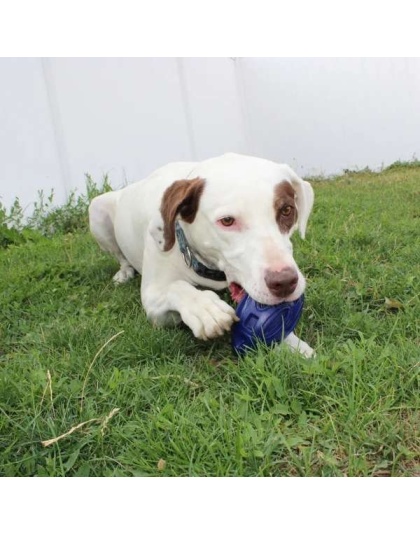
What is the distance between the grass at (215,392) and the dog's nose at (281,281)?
217 millimetres

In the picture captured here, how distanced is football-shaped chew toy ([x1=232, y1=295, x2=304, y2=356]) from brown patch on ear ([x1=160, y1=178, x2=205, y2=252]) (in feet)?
1.59

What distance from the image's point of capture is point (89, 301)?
3.25 metres

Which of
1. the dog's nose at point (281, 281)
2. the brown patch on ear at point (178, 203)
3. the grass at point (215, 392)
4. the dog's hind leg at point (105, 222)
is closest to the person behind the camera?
the grass at point (215, 392)

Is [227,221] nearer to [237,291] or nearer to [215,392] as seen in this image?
[237,291]

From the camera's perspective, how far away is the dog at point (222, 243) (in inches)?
80.1

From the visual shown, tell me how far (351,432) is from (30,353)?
146 cm

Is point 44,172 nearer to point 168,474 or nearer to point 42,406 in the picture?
point 42,406

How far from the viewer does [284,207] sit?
223 cm

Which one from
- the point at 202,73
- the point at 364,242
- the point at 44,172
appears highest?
the point at 202,73

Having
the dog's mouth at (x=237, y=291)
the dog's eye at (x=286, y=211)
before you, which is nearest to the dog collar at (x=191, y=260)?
the dog's mouth at (x=237, y=291)

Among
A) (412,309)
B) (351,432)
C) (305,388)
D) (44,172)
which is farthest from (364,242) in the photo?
(44,172)

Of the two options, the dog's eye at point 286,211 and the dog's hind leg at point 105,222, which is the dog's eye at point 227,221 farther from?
the dog's hind leg at point 105,222

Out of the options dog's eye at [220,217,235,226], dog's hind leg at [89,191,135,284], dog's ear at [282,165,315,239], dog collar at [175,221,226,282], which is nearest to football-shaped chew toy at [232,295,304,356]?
dog's eye at [220,217,235,226]

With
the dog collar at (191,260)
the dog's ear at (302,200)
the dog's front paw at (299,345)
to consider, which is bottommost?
the dog's front paw at (299,345)
